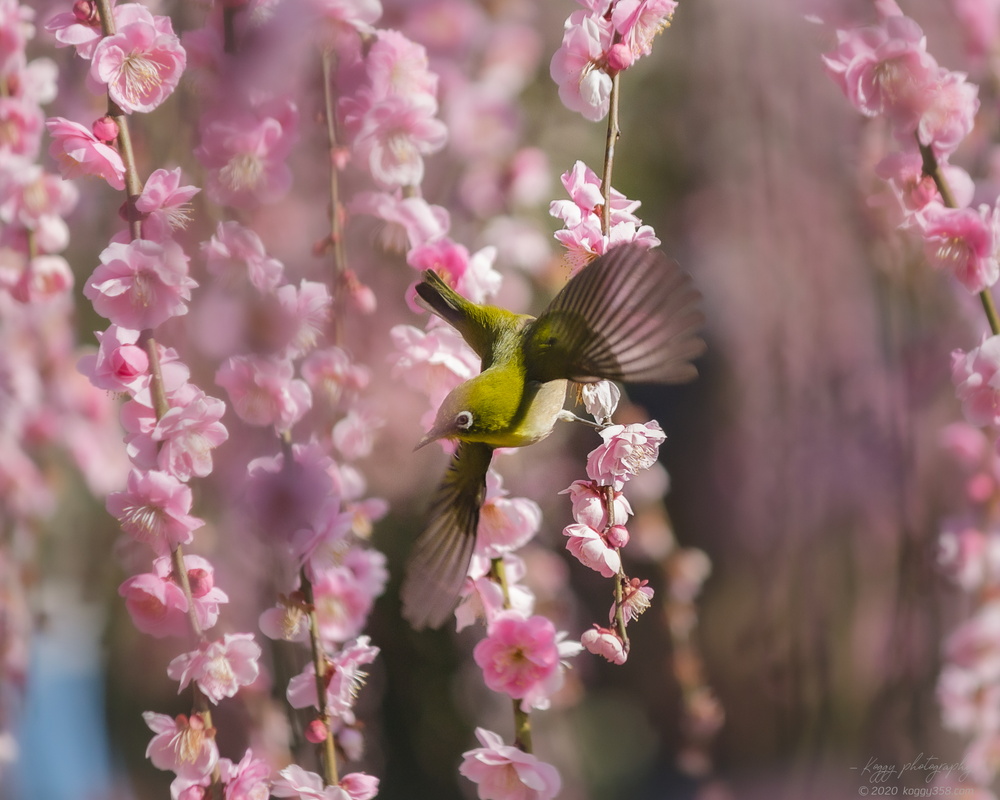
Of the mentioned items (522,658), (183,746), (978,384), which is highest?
(978,384)

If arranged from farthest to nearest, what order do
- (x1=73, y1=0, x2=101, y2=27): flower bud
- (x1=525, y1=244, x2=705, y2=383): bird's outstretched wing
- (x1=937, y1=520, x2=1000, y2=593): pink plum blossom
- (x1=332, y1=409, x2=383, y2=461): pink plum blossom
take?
1. (x1=937, y1=520, x2=1000, y2=593): pink plum blossom
2. (x1=332, y1=409, x2=383, y2=461): pink plum blossom
3. (x1=73, y1=0, x2=101, y2=27): flower bud
4. (x1=525, y1=244, x2=705, y2=383): bird's outstretched wing

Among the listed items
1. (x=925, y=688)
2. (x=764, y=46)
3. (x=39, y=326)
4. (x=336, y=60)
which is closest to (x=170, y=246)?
(x=336, y=60)

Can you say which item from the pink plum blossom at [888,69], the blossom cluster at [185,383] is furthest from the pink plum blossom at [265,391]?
the pink plum blossom at [888,69]

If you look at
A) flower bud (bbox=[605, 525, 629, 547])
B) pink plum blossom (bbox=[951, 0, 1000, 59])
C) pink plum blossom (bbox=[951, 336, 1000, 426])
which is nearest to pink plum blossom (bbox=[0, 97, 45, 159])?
flower bud (bbox=[605, 525, 629, 547])

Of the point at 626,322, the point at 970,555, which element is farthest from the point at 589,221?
the point at 970,555

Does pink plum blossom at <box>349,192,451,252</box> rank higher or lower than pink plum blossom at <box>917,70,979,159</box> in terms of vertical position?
lower

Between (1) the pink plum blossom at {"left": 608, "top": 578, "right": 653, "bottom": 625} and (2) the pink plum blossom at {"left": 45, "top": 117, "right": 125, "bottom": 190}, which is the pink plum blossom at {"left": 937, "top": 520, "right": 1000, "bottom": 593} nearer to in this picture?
(1) the pink plum blossom at {"left": 608, "top": 578, "right": 653, "bottom": 625}

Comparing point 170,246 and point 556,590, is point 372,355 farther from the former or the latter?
point 170,246

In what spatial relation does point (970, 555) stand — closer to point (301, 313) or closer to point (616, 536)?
point (616, 536)
